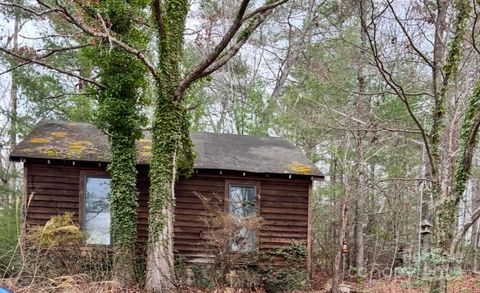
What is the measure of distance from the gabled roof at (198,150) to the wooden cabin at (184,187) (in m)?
0.02

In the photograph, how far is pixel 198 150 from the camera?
1209cm

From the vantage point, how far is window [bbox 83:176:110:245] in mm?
10617

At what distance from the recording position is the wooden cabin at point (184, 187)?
1054cm

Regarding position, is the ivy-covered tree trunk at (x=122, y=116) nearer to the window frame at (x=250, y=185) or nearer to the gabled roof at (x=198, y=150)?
the gabled roof at (x=198, y=150)

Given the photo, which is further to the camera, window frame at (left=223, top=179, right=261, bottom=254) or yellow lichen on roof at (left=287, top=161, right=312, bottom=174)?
yellow lichen on roof at (left=287, top=161, right=312, bottom=174)

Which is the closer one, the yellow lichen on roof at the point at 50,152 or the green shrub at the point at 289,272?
the yellow lichen on roof at the point at 50,152

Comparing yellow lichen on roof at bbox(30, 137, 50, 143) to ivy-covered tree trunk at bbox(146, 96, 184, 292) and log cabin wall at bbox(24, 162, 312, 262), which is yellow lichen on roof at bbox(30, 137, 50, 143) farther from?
ivy-covered tree trunk at bbox(146, 96, 184, 292)

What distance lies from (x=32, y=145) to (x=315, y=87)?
8.80m

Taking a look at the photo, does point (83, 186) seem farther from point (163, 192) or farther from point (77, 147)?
point (163, 192)

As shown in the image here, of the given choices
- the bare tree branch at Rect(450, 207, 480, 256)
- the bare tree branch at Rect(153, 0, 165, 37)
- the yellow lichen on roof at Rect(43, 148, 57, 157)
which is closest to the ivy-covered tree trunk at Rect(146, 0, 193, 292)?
the bare tree branch at Rect(153, 0, 165, 37)

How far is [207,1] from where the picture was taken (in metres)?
17.7

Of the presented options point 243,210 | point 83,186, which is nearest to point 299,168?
point 243,210

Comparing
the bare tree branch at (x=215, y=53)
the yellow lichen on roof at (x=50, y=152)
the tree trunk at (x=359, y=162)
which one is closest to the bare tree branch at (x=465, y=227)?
the bare tree branch at (x=215, y=53)

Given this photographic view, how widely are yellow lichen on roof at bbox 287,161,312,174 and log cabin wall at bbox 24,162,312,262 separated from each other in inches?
7.4
